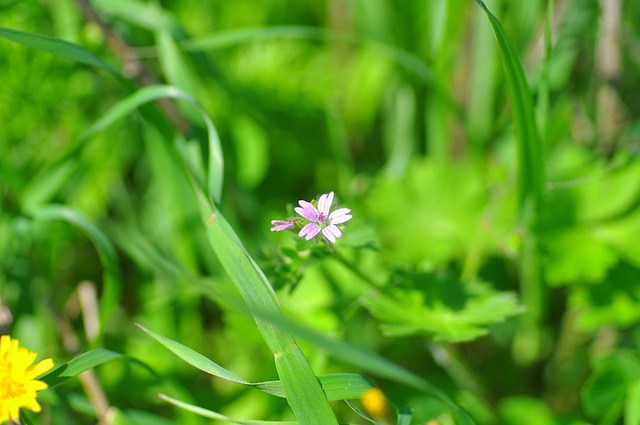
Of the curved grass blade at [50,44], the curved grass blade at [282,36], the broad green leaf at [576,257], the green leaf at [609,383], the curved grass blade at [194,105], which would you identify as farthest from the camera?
the curved grass blade at [282,36]

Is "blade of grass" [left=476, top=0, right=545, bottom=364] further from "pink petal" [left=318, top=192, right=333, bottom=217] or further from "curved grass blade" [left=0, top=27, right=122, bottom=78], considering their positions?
"curved grass blade" [left=0, top=27, right=122, bottom=78]

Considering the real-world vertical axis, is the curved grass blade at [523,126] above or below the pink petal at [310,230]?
above

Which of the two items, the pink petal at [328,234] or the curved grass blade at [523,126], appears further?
the curved grass blade at [523,126]

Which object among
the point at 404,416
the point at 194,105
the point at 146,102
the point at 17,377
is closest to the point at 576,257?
the point at 404,416

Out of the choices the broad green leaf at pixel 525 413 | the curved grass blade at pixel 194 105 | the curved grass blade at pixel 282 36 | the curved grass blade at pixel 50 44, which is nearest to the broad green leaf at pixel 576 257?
the broad green leaf at pixel 525 413

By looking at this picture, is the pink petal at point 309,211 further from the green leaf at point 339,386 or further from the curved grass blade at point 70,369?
the curved grass blade at point 70,369

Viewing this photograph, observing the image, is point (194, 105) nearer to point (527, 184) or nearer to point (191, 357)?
point (191, 357)

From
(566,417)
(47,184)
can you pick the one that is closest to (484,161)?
(566,417)

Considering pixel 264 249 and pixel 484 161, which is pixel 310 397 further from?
pixel 484 161

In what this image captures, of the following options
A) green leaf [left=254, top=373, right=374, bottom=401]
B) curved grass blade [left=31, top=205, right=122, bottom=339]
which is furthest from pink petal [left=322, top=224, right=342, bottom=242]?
curved grass blade [left=31, top=205, right=122, bottom=339]
